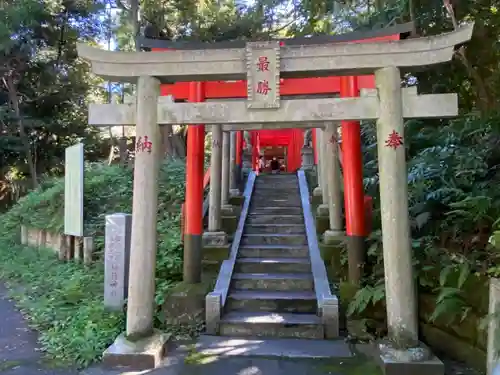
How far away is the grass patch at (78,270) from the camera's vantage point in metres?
5.34

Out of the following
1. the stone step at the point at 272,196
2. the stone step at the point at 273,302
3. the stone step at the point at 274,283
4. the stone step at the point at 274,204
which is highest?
the stone step at the point at 272,196

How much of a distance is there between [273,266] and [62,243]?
503 cm

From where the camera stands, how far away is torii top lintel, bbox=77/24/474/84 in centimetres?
449

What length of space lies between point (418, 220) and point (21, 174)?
54.7ft

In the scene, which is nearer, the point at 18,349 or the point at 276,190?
the point at 18,349

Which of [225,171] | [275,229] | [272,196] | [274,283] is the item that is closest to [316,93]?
[274,283]

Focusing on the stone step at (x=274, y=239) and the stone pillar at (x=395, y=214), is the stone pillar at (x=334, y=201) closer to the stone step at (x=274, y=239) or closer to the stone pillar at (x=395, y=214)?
the stone step at (x=274, y=239)

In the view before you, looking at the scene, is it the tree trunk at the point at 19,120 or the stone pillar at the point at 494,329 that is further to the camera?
the tree trunk at the point at 19,120

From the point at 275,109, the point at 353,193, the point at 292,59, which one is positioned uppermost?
the point at 292,59

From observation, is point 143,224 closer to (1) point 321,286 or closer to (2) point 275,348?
(2) point 275,348

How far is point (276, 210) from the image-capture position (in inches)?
372

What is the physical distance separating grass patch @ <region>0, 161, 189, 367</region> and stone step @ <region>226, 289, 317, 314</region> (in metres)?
1.03

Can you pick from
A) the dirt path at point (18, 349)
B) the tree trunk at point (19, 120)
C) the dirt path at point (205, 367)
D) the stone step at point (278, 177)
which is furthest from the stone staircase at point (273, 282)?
the tree trunk at point (19, 120)

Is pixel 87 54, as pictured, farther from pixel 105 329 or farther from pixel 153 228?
pixel 105 329
